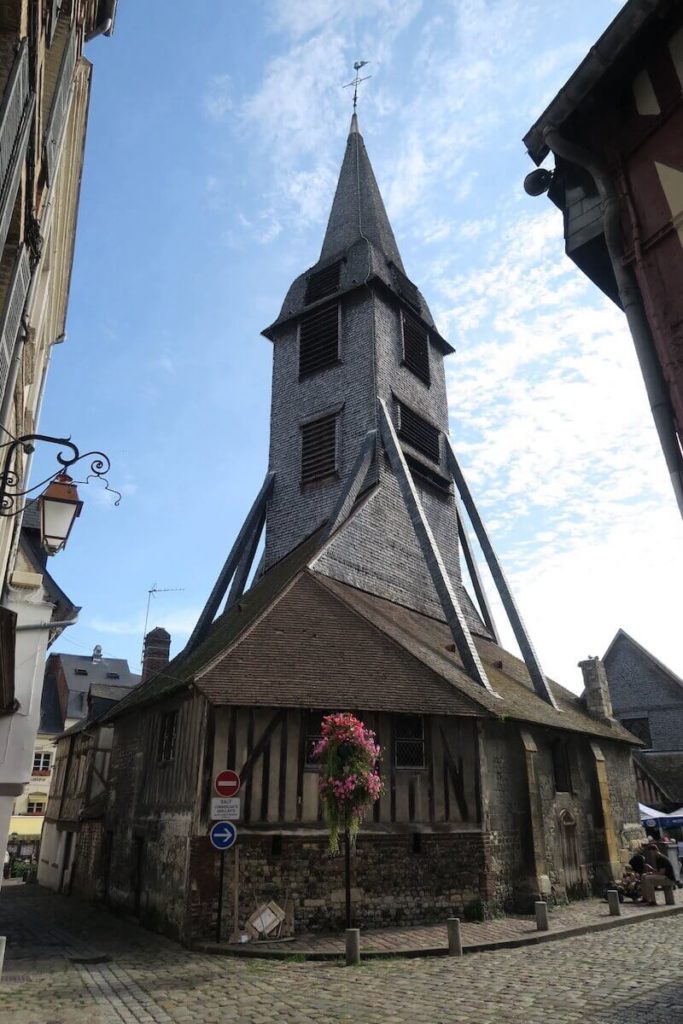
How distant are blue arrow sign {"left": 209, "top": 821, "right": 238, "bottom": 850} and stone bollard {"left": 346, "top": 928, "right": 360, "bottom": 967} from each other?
1.90m

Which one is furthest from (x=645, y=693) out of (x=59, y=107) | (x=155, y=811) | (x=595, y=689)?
(x=59, y=107)

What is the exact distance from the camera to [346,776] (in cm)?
846

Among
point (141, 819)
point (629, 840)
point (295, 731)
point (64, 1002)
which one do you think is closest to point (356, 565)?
point (295, 731)

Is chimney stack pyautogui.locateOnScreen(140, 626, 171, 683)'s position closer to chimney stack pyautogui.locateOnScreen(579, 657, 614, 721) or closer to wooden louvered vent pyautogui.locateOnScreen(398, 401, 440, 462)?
wooden louvered vent pyautogui.locateOnScreen(398, 401, 440, 462)

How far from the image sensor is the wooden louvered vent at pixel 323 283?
20.9 meters

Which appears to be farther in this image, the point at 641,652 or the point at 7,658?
the point at 641,652

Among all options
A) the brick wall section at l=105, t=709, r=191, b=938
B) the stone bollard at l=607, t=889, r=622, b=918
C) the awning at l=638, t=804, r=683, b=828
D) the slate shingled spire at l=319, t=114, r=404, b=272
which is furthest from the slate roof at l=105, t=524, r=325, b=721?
the slate shingled spire at l=319, t=114, r=404, b=272

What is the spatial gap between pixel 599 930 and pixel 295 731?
5.13 metres

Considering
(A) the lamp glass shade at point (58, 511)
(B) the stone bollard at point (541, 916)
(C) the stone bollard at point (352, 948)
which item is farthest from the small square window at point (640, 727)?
(A) the lamp glass shade at point (58, 511)

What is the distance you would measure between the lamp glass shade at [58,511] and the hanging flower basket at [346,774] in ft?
13.7

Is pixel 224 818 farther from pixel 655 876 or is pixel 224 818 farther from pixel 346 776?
pixel 655 876

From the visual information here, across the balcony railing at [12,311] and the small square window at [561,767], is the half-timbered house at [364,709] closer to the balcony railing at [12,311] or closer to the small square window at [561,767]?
the small square window at [561,767]

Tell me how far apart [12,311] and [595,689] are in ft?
51.6

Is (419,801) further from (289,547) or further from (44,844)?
(44,844)
